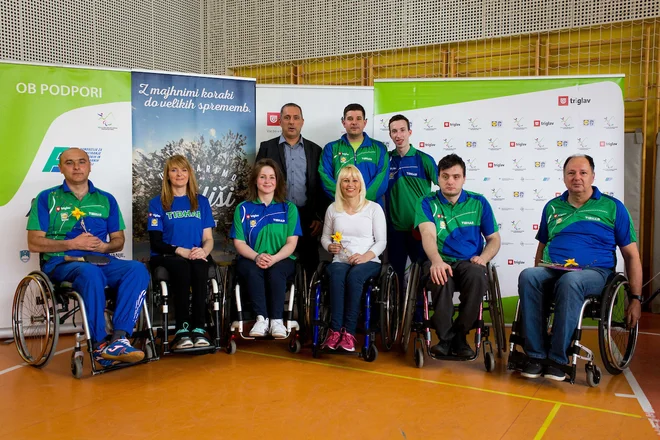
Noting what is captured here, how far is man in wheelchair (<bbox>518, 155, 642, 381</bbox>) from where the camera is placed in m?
2.98

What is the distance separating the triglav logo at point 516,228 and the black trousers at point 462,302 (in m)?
1.54

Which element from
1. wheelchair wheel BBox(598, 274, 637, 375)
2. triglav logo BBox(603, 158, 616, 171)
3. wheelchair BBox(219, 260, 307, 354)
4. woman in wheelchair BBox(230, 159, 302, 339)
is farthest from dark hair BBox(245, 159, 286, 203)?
triglav logo BBox(603, 158, 616, 171)

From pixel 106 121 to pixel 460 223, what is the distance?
2.71 m

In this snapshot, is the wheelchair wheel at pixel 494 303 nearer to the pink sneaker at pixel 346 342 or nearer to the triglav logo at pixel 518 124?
the pink sneaker at pixel 346 342

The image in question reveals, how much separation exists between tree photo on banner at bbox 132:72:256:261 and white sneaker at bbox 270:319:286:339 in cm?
128

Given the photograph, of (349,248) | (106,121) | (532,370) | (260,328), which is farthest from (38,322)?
(532,370)

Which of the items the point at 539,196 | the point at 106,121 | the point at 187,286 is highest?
the point at 106,121

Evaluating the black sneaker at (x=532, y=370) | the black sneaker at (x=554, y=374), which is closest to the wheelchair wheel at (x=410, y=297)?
the black sneaker at (x=532, y=370)

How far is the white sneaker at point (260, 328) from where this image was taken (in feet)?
11.4

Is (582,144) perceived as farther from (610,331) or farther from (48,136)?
(48,136)

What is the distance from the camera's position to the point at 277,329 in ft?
11.5

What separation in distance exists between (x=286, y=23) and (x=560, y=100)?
12.0 ft

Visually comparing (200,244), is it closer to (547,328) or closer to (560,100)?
(547,328)

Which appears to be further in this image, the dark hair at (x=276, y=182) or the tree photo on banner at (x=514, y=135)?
the tree photo on banner at (x=514, y=135)
